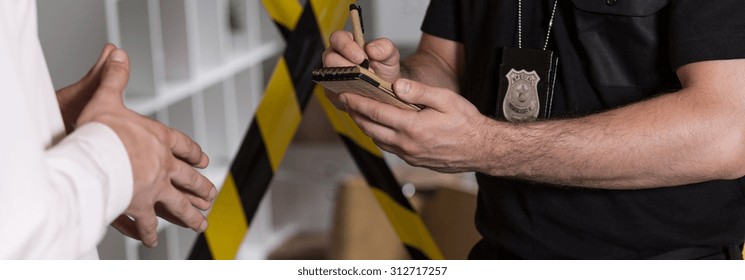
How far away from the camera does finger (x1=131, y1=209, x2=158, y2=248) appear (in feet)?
3.71

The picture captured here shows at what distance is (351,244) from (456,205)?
1.99 feet

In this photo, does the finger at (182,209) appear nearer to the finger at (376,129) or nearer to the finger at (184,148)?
the finger at (184,148)

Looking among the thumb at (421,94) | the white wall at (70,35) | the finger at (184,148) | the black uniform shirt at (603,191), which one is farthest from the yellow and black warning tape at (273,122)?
the finger at (184,148)

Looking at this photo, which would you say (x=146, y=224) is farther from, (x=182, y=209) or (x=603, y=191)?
(x=603, y=191)

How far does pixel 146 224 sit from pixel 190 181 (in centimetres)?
8

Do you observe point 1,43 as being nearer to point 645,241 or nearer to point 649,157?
point 649,157

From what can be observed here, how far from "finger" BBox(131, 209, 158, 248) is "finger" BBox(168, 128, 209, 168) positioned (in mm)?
83

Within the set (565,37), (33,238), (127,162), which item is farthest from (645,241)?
(33,238)

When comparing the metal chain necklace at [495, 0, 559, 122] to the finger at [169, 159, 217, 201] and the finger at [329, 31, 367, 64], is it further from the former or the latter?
the finger at [169, 159, 217, 201]

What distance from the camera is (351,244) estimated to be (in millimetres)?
3309

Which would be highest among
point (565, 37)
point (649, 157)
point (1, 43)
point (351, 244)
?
point (1, 43)

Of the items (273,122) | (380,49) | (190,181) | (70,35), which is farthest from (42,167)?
(273,122)

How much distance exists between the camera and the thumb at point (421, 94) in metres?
1.40

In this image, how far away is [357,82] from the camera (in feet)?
4.45
